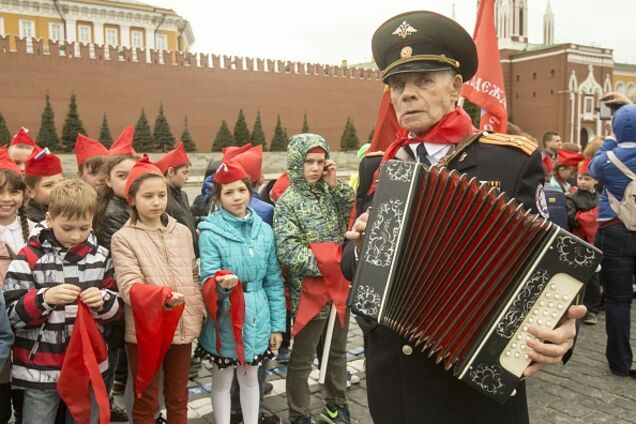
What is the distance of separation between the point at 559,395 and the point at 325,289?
197 cm

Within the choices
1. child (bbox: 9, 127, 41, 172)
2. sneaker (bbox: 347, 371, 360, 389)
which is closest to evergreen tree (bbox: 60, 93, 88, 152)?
child (bbox: 9, 127, 41, 172)

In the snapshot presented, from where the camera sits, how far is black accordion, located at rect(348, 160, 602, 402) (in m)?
1.43

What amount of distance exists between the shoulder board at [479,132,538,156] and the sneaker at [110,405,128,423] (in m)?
3.17

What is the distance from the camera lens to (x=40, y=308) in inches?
104

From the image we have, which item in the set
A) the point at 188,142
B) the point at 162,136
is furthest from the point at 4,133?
the point at 188,142

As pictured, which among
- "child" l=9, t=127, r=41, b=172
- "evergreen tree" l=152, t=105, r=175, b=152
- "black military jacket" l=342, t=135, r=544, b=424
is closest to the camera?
"black military jacket" l=342, t=135, r=544, b=424

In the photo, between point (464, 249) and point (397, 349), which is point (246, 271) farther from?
point (464, 249)

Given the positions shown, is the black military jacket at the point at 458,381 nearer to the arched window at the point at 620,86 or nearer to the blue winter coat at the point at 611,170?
the blue winter coat at the point at 611,170

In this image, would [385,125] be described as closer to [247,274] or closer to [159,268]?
[247,274]

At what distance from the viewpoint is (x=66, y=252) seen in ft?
9.34

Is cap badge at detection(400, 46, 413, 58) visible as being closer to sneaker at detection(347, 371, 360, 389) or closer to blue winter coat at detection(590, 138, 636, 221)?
sneaker at detection(347, 371, 360, 389)

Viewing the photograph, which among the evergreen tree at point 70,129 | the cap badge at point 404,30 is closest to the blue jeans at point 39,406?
the cap badge at point 404,30

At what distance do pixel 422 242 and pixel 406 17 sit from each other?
89cm

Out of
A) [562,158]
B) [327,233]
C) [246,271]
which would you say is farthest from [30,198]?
[562,158]
